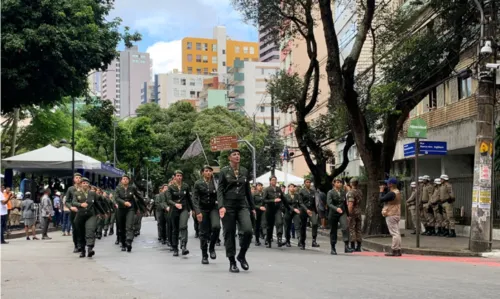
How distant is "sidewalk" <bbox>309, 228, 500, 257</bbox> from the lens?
1557cm

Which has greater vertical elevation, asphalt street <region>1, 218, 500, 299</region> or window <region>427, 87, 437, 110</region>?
window <region>427, 87, 437, 110</region>

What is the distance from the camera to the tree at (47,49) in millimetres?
24109

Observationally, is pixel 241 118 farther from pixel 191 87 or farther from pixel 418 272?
pixel 191 87

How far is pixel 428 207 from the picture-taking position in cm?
2181

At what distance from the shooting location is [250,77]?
112 metres

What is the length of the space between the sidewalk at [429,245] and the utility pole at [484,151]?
51 cm

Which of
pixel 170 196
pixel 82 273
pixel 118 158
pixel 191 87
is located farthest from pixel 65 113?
pixel 191 87

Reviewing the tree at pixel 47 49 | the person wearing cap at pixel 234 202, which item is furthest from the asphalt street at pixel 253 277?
the tree at pixel 47 49

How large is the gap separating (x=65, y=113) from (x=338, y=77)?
38.3 m

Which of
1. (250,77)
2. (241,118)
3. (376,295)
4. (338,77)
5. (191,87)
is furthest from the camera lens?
(191,87)

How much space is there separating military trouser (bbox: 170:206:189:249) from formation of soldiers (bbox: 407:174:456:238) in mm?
8257

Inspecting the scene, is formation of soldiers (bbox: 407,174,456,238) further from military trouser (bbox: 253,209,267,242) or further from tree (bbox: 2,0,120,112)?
tree (bbox: 2,0,120,112)

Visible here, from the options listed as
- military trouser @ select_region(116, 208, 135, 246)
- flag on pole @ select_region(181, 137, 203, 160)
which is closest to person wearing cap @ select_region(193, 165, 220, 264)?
military trouser @ select_region(116, 208, 135, 246)

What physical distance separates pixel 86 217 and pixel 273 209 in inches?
230
